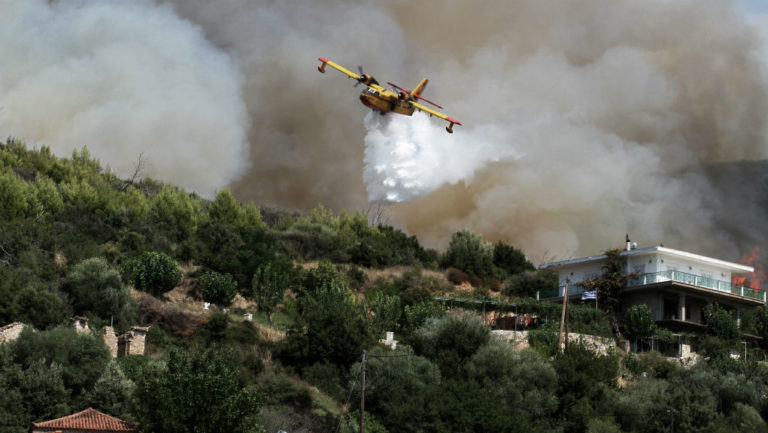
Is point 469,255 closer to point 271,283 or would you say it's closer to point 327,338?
point 271,283

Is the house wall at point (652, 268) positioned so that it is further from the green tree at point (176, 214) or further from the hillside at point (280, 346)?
the green tree at point (176, 214)

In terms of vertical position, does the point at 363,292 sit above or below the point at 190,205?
below

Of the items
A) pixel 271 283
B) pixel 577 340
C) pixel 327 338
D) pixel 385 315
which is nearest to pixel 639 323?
pixel 577 340

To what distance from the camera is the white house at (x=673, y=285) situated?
5812cm

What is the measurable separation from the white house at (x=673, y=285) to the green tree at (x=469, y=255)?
943 cm

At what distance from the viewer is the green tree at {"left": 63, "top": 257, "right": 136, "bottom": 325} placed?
48281mm

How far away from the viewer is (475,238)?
240ft

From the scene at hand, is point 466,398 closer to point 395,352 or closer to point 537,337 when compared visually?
point 395,352

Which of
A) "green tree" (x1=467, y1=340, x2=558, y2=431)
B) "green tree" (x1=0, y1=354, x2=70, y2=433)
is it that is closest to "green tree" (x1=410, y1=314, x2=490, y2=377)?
"green tree" (x1=467, y1=340, x2=558, y2=431)

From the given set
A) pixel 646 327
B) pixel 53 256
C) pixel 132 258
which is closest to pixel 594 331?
pixel 646 327

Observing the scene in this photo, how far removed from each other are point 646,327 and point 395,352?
49.7 ft

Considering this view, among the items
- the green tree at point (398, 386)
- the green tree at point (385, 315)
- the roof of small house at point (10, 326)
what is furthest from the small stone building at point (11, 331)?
the green tree at point (385, 315)

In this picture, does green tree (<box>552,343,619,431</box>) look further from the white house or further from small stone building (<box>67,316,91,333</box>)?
small stone building (<box>67,316,91,333</box>)

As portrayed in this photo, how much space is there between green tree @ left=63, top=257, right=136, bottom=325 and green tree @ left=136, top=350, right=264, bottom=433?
34.8ft
